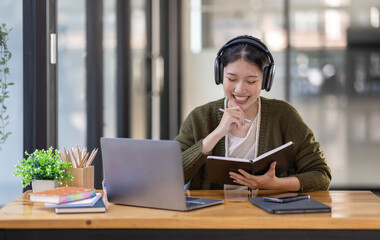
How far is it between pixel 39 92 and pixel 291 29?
3.86 metres

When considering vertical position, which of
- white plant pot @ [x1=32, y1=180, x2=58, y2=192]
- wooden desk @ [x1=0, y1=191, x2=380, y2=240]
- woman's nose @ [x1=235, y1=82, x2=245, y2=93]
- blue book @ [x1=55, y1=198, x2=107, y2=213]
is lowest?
wooden desk @ [x1=0, y1=191, x2=380, y2=240]

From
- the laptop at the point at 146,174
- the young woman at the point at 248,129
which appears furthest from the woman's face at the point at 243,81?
the laptop at the point at 146,174

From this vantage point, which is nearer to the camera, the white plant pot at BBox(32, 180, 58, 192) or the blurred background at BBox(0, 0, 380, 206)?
the white plant pot at BBox(32, 180, 58, 192)

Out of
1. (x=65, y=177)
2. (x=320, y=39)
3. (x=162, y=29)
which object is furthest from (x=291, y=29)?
(x=65, y=177)

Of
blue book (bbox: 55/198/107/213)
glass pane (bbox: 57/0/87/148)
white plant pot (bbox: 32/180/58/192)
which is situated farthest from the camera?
glass pane (bbox: 57/0/87/148)

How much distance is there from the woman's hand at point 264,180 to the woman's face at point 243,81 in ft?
1.24

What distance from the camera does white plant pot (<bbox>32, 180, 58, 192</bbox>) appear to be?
1.93m

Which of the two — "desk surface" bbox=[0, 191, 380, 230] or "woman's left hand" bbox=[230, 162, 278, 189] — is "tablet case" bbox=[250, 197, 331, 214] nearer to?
"desk surface" bbox=[0, 191, 380, 230]

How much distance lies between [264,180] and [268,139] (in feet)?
1.23

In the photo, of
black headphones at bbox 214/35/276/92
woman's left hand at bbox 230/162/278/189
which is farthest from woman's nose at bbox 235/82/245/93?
woman's left hand at bbox 230/162/278/189

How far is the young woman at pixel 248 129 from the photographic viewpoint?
218 centimetres

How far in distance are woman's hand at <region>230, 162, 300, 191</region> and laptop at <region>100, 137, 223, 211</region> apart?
7.0 inches

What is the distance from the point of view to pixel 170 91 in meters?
5.63

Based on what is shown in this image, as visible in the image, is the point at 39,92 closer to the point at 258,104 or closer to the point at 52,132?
the point at 52,132
